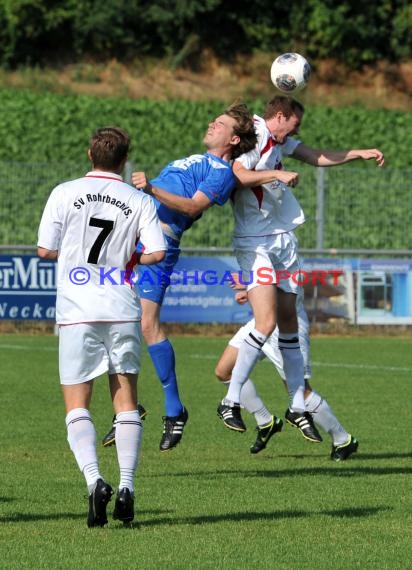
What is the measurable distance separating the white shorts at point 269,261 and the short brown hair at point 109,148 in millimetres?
2722

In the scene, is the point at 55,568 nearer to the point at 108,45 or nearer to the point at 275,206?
the point at 275,206

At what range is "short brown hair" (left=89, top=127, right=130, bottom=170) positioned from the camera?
6703 millimetres

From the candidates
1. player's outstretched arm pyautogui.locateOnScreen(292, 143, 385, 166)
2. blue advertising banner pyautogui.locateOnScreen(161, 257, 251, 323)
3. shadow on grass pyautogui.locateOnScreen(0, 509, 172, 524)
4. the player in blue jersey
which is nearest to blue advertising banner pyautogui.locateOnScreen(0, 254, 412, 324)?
blue advertising banner pyautogui.locateOnScreen(161, 257, 251, 323)

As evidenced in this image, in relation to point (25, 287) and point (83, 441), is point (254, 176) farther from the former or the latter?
point (25, 287)

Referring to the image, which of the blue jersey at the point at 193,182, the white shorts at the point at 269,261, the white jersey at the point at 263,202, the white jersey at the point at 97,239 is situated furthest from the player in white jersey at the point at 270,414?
the white jersey at the point at 97,239

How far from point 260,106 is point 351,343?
17554mm

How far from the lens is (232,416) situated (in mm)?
9133

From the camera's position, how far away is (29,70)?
4025 centimetres

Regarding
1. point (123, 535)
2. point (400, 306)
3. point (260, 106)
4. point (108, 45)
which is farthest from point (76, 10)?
point (123, 535)

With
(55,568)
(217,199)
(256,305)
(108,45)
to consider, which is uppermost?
(108,45)

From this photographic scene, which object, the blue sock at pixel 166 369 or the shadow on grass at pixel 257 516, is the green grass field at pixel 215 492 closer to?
the shadow on grass at pixel 257 516

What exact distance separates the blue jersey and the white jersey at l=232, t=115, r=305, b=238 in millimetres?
344

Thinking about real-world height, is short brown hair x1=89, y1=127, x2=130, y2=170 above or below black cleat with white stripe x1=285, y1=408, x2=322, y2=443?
above

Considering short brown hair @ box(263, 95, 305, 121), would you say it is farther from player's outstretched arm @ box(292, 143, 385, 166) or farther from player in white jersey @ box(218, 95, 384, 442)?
player's outstretched arm @ box(292, 143, 385, 166)
